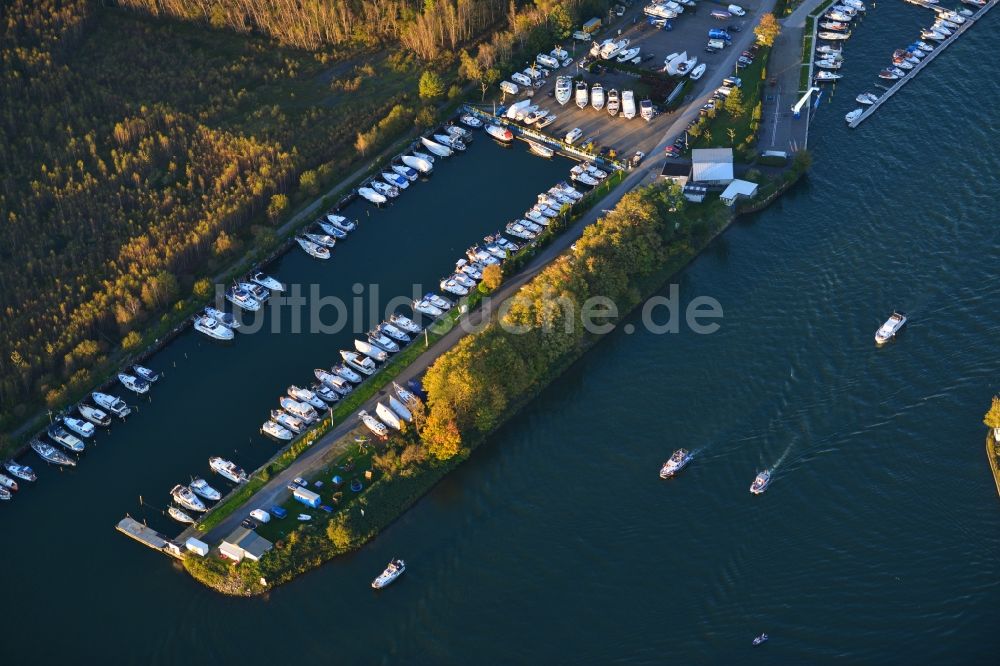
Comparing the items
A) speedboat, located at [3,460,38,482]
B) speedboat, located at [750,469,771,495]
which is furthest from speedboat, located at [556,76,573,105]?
speedboat, located at [3,460,38,482]

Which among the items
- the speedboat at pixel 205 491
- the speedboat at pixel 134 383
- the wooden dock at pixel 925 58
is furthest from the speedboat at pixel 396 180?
the wooden dock at pixel 925 58

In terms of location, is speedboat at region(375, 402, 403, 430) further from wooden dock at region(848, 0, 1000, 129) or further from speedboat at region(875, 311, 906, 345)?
wooden dock at region(848, 0, 1000, 129)

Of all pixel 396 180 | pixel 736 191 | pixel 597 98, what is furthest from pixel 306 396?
pixel 597 98

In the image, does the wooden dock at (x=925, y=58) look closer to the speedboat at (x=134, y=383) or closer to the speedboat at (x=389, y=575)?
the speedboat at (x=389, y=575)

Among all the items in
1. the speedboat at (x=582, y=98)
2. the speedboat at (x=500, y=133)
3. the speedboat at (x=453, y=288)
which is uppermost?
the speedboat at (x=582, y=98)

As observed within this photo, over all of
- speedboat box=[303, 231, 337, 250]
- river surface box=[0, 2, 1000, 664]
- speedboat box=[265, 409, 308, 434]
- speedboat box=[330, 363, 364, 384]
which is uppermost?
speedboat box=[303, 231, 337, 250]

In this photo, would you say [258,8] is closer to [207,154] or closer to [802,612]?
[207,154]
